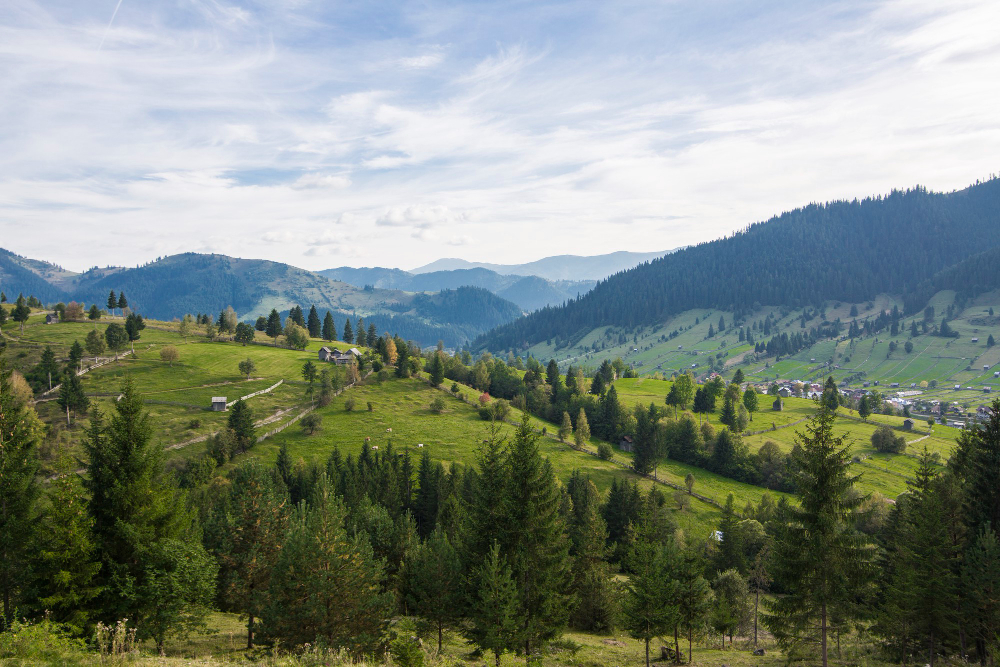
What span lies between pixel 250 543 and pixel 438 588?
13.7m

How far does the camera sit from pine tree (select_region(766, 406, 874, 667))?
93.5 ft

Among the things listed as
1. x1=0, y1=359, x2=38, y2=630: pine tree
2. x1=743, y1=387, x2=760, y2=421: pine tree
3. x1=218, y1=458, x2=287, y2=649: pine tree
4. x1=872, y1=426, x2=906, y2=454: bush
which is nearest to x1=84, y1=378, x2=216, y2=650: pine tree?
x1=0, y1=359, x2=38, y2=630: pine tree

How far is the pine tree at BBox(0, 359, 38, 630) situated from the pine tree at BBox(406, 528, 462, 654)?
868 inches

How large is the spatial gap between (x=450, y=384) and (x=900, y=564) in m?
119

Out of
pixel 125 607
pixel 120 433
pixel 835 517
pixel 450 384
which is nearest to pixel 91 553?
pixel 125 607

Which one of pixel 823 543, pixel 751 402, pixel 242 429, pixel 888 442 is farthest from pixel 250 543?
pixel 751 402

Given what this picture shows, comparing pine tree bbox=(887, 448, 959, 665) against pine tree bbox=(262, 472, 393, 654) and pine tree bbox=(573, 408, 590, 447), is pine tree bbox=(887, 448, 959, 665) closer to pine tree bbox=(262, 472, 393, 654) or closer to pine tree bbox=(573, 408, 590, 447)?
pine tree bbox=(262, 472, 393, 654)

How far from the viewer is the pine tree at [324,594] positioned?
99.3ft

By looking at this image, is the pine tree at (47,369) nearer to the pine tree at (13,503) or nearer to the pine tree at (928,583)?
the pine tree at (13,503)

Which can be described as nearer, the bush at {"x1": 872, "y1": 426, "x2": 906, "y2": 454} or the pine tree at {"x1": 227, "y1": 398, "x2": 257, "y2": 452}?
the pine tree at {"x1": 227, "y1": 398, "x2": 257, "y2": 452}

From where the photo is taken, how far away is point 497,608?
102 ft

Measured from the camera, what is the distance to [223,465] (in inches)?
3718

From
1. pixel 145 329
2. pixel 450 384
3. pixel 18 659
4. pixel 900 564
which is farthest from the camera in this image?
pixel 145 329

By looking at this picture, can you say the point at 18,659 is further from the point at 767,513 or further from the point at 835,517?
the point at 767,513
